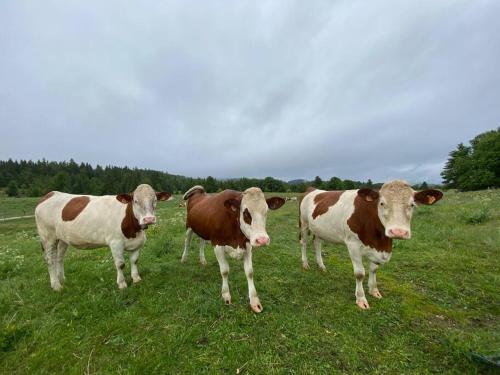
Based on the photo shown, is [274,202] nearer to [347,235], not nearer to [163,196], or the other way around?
[347,235]

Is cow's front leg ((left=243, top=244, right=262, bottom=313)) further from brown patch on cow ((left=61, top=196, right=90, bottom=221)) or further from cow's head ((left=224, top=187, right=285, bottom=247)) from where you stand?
brown patch on cow ((left=61, top=196, right=90, bottom=221))

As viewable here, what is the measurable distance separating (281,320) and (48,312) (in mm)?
4558

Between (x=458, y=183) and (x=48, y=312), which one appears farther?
(x=458, y=183)

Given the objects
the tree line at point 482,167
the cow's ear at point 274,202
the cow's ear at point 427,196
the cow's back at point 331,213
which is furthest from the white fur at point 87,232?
the tree line at point 482,167

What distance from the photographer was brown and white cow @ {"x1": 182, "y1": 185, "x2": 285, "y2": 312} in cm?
504

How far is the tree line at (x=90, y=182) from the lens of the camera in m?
76.1

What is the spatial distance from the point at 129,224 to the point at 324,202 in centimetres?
481

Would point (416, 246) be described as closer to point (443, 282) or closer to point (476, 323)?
point (443, 282)

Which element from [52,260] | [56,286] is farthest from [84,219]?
[56,286]

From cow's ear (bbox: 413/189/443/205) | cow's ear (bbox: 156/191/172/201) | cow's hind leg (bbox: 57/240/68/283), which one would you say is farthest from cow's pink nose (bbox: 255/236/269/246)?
cow's hind leg (bbox: 57/240/68/283)

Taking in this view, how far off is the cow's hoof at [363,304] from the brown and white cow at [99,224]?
475cm

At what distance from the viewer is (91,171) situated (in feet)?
453

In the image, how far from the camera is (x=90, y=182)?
102 meters

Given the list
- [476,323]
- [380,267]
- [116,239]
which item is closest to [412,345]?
[476,323]
